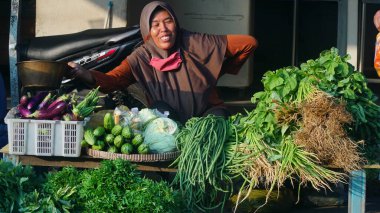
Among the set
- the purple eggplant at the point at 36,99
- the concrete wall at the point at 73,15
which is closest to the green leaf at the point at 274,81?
the purple eggplant at the point at 36,99

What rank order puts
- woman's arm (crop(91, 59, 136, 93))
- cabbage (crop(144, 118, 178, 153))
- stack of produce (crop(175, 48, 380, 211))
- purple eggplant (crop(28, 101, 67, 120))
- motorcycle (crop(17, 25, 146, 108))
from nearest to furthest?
1. stack of produce (crop(175, 48, 380, 211))
2. purple eggplant (crop(28, 101, 67, 120))
3. cabbage (crop(144, 118, 178, 153))
4. woman's arm (crop(91, 59, 136, 93))
5. motorcycle (crop(17, 25, 146, 108))

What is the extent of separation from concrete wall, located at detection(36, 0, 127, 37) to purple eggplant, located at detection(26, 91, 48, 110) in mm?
2489

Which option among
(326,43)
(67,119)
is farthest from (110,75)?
(326,43)

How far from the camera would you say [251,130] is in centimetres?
521

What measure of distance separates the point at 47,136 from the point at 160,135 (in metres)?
0.69

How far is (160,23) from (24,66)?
1125 mm

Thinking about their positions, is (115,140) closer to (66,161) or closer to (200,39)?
(66,161)

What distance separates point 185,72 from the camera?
617 cm

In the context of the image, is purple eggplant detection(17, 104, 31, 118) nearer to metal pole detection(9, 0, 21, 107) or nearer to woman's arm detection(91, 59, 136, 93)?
woman's arm detection(91, 59, 136, 93)

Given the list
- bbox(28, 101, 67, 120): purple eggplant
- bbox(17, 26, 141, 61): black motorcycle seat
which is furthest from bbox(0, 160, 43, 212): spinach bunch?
bbox(17, 26, 141, 61): black motorcycle seat

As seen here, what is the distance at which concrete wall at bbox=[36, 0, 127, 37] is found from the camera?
7.82 metres

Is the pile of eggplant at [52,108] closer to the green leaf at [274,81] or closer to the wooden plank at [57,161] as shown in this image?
the wooden plank at [57,161]

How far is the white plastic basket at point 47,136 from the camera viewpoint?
5.07m

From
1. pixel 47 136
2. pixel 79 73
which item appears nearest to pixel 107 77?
pixel 79 73
